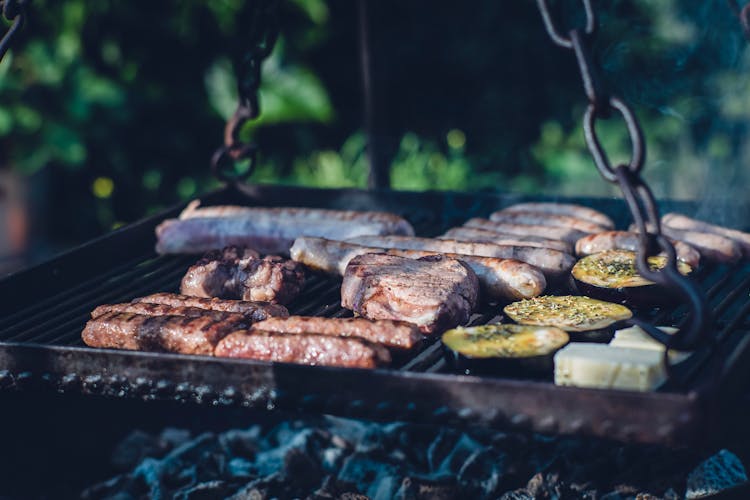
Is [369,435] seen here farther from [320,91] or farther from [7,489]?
[320,91]

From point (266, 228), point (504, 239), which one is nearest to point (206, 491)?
point (266, 228)

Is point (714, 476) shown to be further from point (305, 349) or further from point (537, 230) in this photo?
point (305, 349)

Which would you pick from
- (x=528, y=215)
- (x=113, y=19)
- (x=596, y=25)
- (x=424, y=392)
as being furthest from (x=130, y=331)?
(x=113, y=19)

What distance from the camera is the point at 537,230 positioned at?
3693mm

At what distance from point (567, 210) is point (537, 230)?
1.41 feet

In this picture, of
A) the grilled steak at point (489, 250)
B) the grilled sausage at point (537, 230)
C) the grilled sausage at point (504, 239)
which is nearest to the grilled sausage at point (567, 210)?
the grilled sausage at point (537, 230)

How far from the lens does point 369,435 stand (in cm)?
384

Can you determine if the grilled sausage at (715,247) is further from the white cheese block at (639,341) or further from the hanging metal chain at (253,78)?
the hanging metal chain at (253,78)

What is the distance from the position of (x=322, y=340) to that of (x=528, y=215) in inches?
71.5

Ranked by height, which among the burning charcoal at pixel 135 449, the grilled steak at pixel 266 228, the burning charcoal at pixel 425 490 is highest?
the grilled steak at pixel 266 228

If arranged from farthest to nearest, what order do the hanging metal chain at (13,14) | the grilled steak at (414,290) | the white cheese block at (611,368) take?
the hanging metal chain at (13,14) < the grilled steak at (414,290) < the white cheese block at (611,368)

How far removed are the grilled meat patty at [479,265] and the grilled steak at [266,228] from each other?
28 centimetres

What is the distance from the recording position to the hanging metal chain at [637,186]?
2105 millimetres

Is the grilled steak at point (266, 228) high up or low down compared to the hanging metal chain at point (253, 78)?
down
